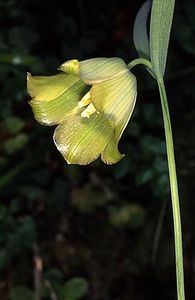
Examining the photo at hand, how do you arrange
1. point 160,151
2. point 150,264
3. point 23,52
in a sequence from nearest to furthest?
1. point 160,151
2. point 23,52
3. point 150,264

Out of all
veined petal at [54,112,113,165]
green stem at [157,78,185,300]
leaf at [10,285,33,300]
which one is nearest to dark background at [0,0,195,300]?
leaf at [10,285,33,300]

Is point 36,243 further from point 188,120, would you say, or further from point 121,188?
point 188,120

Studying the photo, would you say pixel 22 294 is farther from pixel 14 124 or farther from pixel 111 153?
pixel 111 153

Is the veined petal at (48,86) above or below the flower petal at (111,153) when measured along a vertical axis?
above

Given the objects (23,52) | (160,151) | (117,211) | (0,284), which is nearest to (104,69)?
(160,151)

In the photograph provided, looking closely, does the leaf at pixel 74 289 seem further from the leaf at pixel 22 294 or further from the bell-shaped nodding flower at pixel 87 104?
the bell-shaped nodding flower at pixel 87 104

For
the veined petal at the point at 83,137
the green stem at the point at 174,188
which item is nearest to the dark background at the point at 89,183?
the veined petal at the point at 83,137

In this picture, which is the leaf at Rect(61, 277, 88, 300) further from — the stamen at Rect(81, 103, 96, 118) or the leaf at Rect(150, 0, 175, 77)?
the leaf at Rect(150, 0, 175, 77)
